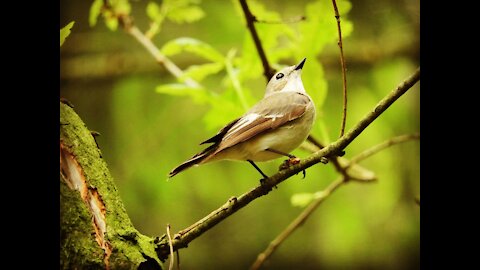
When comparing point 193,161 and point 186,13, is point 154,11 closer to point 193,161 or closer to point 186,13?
point 186,13

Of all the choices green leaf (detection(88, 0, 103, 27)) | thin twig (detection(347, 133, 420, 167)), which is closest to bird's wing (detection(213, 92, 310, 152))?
thin twig (detection(347, 133, 420, 167))

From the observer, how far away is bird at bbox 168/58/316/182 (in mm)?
996

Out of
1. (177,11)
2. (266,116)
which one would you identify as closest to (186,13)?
(177,11)

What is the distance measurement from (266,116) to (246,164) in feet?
2.06

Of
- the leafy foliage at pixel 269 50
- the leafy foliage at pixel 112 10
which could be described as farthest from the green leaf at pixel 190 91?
the leafy foliage at pixel 112 10

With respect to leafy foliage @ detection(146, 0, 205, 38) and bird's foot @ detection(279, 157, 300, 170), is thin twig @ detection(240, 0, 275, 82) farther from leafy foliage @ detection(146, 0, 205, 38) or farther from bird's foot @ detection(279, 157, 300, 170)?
bird's foot @ detection(279, 157, 300, 170)

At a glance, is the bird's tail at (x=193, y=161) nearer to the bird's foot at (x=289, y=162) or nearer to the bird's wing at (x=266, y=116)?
the bird's wing at (x=266, y=116)
